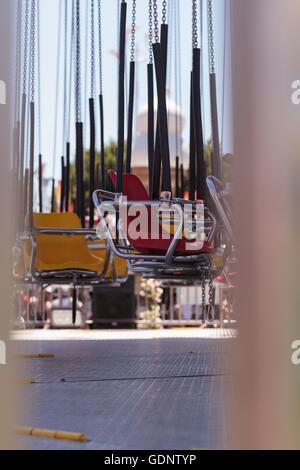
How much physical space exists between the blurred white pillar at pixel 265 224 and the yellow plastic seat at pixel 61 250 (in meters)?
4.75

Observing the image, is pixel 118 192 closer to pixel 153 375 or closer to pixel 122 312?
pixel 153 375

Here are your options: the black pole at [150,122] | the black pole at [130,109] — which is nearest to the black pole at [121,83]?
the black pole at [150,122]

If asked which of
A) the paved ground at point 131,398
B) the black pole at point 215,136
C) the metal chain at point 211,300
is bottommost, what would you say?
the paved ground at point 131,398

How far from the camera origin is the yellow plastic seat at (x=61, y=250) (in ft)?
18.8

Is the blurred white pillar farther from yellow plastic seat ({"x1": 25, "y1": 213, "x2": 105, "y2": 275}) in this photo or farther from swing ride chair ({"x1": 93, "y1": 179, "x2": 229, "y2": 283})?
yellow plastic seat ({"x1": 25, "y1": 213, "x2": 105, "y2": 275})

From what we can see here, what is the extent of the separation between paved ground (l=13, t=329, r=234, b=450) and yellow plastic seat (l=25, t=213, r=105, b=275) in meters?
0.67

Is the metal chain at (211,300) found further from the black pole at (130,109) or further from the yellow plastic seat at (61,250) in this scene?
the yellow plastic seat at (61,250)

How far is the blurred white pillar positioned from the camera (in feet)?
3.15

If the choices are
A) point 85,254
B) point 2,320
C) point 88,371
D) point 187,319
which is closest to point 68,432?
point 2,320

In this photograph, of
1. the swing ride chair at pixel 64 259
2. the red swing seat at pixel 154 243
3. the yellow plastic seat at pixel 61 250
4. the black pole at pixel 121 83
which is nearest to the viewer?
the black pole at pixel 121 83

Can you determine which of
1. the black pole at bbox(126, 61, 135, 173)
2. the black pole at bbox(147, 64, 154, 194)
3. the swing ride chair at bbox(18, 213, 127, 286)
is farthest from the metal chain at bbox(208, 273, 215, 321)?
the swing ride chair at bbox(18, 213, 127, 286)

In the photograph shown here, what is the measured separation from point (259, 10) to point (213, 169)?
4.02 m

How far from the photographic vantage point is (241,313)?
97 centimetres

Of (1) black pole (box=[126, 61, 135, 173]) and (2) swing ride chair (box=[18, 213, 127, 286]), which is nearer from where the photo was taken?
(1) black pole (box=[126, 61, 135, 173])
